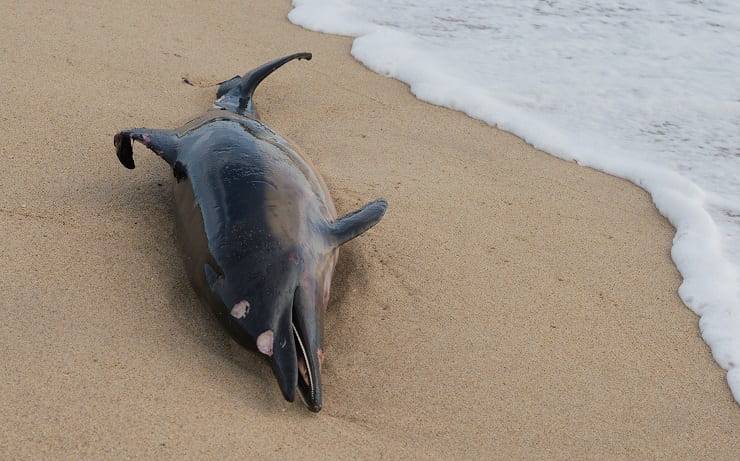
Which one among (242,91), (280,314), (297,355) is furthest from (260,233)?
(242,91)

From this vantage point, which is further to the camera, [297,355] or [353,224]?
[353,224]

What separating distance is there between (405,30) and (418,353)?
4.35 meters

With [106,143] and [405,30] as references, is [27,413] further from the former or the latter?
[405,30]

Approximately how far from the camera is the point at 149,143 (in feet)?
13.3

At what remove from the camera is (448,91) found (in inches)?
240

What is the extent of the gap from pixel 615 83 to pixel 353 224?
3691 millimetres

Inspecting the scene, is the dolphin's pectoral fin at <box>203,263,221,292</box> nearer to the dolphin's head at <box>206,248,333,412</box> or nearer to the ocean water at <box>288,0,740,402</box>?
the dolphin's head at <box>206,248,333,412</box>

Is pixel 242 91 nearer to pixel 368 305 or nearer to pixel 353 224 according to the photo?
pixel 353 224

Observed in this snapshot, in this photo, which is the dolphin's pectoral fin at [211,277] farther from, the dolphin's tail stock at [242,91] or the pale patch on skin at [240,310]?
the dolphin's tail stock at [242,91]

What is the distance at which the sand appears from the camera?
3027mm

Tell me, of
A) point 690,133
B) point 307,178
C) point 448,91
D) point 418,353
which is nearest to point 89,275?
point 307,178

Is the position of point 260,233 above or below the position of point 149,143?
above

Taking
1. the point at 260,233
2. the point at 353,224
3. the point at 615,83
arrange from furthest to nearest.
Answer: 1. the point at 615,83
2. the point at 353,224
3. the point at 260,233

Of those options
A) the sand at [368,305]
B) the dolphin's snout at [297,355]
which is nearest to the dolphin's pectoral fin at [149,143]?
the sand at [368,305]
